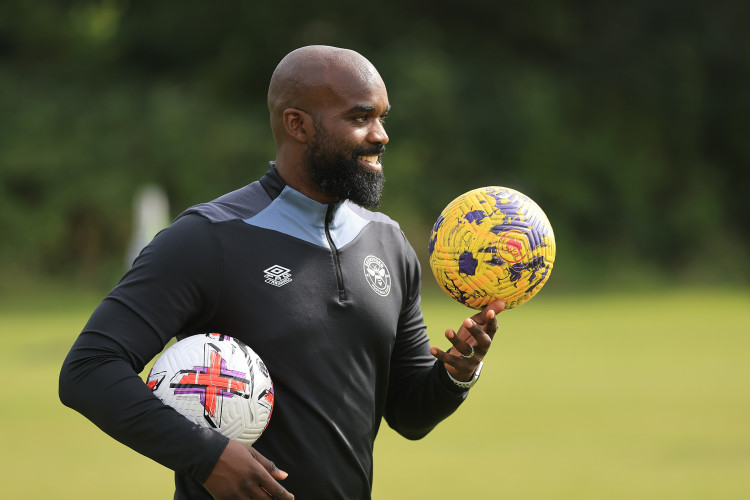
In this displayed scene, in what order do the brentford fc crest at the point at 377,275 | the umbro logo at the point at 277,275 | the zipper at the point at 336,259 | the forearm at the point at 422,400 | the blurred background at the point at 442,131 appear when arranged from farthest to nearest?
the blurred background at the point at 442,131 < the forearm at the point at 422,400 < the brentford fc crest at the point at 377,275 < the zipper at the point at 336,259 < the umbro logo at the point at 277,275

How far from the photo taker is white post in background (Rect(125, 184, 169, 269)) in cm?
1659

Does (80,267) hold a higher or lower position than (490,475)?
higher

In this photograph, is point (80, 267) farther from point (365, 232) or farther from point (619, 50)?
point (365, 232)

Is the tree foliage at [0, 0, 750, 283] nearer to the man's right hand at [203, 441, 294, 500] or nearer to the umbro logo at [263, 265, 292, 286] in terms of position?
the umbro logo at [263, 265, 292, 286]

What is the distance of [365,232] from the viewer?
3.64 metres

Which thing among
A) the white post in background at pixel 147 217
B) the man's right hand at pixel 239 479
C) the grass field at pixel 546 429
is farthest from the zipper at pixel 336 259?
the white post in background at pixel 147 217

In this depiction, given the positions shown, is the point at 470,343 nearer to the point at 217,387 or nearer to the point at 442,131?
the point at 217,387

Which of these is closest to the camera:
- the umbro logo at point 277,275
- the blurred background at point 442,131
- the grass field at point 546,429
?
the umbro logo at point 277,275

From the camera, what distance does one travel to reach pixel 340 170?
11.3 feet

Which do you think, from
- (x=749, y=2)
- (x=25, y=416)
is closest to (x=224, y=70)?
(x=749, y=2)

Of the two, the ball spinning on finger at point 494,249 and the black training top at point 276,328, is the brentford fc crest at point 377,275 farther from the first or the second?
the ball spinning on finger at point 494,249

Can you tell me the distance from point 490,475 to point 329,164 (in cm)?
512

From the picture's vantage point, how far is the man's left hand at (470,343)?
3.35m

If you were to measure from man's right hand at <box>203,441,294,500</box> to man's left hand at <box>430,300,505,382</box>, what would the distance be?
0.72 m
